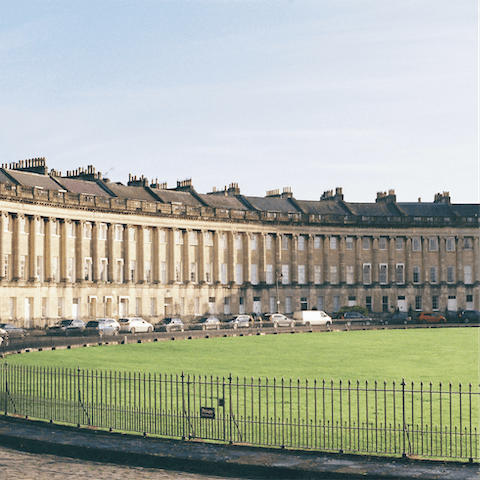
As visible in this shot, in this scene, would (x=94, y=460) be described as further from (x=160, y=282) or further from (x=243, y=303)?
(x=243, y=303)

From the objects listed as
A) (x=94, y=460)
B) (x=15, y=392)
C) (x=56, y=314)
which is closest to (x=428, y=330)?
(x=56, y=314)

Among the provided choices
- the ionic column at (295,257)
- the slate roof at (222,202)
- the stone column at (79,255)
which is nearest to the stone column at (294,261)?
the ionic column at (295,257)

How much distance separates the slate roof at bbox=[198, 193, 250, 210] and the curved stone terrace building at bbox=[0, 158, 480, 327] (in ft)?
0.72

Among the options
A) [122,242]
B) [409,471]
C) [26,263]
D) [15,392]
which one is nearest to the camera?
[409,471]

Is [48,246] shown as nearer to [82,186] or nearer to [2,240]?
[2,240]

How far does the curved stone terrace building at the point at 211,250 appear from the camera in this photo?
74.9 meters

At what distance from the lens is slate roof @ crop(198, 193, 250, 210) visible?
96106mm

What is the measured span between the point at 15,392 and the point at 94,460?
785 centimetres

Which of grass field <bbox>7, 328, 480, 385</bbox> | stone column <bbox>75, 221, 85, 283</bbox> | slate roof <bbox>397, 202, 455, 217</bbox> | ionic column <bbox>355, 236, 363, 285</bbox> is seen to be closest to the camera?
grass field <bbox>7, 328, 480, 385</bbox>

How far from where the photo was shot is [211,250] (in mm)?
94438

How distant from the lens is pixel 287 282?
100 metres

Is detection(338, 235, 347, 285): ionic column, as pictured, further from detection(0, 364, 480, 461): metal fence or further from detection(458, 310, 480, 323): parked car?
detection(0, 364, 480, 461): metal fence

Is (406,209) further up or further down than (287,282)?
further up

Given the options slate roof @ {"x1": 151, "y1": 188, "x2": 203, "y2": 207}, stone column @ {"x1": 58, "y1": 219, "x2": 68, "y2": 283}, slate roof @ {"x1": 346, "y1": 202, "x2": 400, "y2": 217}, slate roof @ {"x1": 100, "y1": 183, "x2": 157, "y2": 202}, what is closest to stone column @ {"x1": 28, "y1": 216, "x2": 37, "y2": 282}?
stone column @ {"x1": 58, "y1": 219, "x2": 68, "y2": 283}
